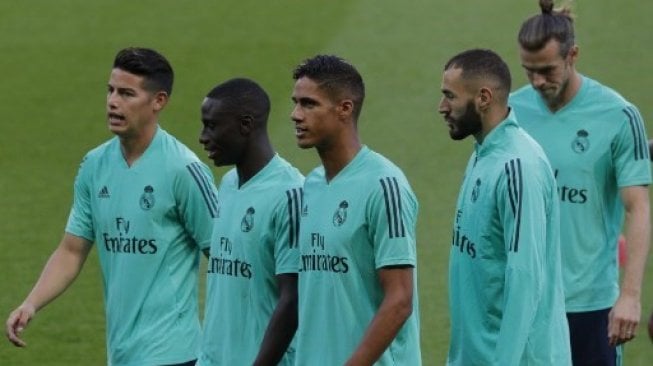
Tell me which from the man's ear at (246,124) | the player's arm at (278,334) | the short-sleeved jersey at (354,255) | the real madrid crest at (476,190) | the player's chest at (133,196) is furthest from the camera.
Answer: the player's chest at (133,196)

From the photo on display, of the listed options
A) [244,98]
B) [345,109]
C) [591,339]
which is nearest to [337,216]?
[345,109]

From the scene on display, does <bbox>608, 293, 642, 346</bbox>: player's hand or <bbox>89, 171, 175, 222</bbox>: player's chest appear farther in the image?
<bbox>89, 171, 175, 222</bbox>: player's chest

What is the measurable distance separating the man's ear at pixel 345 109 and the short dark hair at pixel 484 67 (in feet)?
1.50

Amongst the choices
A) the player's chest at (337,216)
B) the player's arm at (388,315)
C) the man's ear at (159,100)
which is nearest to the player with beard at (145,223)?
the man's ear at (159,100)

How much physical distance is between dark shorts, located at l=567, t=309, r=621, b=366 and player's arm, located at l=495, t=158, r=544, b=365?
4.60 ft

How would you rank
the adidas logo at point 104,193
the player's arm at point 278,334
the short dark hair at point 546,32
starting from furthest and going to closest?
the adidas logo at point 104,193 < the short dark hair at point 546,32 < the player's arm at point 278,334

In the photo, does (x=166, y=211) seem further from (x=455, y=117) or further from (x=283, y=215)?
(x=455, y=117)

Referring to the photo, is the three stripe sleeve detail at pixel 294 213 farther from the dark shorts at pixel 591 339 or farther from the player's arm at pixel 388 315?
the dark shorts at pixel 591 339

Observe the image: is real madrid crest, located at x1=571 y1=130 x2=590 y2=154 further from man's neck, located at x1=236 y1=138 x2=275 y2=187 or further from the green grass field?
the green grass field

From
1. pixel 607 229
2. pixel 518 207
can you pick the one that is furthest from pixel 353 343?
pixel 607 229

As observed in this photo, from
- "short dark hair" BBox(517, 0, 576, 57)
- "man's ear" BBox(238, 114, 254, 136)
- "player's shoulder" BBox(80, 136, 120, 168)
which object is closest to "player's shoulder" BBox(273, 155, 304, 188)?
"man's ear" BBox(238, 114, 254, 136)

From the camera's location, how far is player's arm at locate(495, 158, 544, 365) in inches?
239

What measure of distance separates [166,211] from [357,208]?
1.43 meters

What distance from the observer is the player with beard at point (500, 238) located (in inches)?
241
